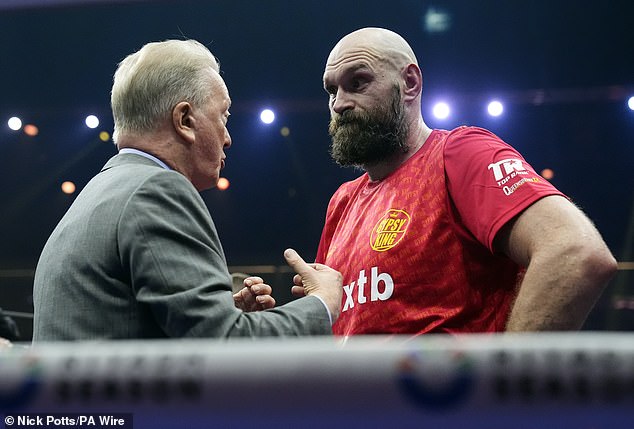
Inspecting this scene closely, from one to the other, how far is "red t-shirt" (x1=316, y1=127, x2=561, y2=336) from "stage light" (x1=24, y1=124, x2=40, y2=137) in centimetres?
571

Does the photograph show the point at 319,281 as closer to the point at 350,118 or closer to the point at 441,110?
the point at 350,118

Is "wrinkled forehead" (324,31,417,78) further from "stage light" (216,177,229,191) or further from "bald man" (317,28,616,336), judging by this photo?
"stage light" (216,177,229,191)

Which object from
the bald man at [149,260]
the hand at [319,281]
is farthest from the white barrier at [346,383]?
the hand at [319,281]

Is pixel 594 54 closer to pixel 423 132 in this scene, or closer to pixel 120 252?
pixel 423 132

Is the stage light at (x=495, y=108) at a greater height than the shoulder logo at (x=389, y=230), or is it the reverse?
the stage light at (x=495, y=108)

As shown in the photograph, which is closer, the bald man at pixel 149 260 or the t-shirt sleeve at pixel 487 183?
the bald man at pixel 149 260

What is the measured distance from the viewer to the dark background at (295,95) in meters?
4.97

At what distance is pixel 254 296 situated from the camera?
53.1 inches

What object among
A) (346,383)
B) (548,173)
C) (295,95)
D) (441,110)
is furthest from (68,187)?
(346,383)

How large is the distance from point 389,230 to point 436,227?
119mm

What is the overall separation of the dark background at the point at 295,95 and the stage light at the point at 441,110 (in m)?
0.07

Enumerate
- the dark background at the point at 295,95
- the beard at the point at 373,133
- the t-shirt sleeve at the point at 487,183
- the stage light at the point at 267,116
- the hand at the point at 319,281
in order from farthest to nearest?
1. the stage light at the point at 267,116
2. the dark background at the point at 295,95
3. the beard at the point at 373,133
4. the t-shirt sleeve at the point at 487,183
5. the hand at the point at 319,281

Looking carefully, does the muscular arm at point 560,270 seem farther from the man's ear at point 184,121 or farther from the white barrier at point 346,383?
the white barrier at point 346,383

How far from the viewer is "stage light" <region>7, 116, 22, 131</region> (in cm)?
631
